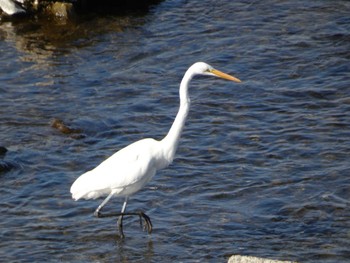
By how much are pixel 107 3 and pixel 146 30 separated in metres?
1.17

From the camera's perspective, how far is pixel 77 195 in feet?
25.1

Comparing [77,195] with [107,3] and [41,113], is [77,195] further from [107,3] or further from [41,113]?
[107,3]

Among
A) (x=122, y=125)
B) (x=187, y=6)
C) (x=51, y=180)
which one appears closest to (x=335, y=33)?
(x=187, y=6)

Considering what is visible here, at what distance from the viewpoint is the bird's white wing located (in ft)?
24.9

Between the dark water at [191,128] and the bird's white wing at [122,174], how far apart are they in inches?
16.8

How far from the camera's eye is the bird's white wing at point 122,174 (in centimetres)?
760

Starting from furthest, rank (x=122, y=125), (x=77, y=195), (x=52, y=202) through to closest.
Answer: (x=122, y=125), (x=52, y=202), (x=77, y=195)

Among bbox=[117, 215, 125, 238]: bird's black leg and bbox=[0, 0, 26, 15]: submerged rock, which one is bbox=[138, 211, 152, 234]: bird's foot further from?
bbox=[0, 0, 26, 15]: submerged rock

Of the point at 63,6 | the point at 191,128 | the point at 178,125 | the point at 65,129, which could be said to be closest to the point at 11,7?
the point at 63,6

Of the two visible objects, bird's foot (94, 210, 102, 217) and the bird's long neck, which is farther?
bird's foot (94, 210, 102, 217)

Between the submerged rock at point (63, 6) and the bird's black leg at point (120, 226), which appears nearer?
the bird's black leg at point (120, 226)

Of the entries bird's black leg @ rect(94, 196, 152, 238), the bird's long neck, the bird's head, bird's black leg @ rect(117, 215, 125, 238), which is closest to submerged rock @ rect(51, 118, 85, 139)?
bird's black leg @ rect(94, 196, 152, 238)

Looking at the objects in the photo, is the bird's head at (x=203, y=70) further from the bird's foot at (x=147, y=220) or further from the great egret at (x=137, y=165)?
the bird's foot at (x=147, y=220)

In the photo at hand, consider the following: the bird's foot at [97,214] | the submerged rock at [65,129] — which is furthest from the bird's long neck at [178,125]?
the submerged rock at [65,129]
